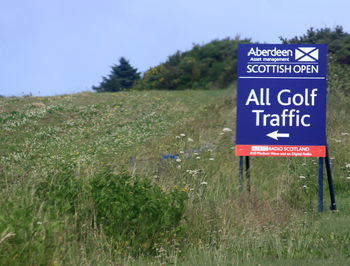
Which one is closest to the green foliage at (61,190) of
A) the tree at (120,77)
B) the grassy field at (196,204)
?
the grassy field at (196,204)

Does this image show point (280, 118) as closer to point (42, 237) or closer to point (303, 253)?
point (303, 253)

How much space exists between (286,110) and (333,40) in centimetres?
2371

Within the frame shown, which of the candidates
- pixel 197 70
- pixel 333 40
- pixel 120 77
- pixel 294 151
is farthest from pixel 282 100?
pixel 120 77

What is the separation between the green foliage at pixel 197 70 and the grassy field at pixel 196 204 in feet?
61.9

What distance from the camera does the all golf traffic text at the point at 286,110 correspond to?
448 inches

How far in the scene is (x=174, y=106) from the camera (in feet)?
103

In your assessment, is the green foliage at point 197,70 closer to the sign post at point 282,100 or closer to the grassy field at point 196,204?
the grassy field at point 196,204

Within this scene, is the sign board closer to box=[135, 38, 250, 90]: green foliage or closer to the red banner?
the red banner

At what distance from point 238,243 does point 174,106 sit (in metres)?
24.3

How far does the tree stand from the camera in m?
51.1

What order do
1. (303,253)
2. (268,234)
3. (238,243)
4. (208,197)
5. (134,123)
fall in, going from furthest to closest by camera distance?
(134,123)
(208,197)
(268,234)
(238,243)
(303,253)

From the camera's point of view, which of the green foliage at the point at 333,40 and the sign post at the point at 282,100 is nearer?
the sign post at the point at 282,100

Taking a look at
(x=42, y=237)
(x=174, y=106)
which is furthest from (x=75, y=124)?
(x=42, y=237)

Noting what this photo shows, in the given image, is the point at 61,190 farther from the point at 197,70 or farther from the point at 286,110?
the point at 197,70
